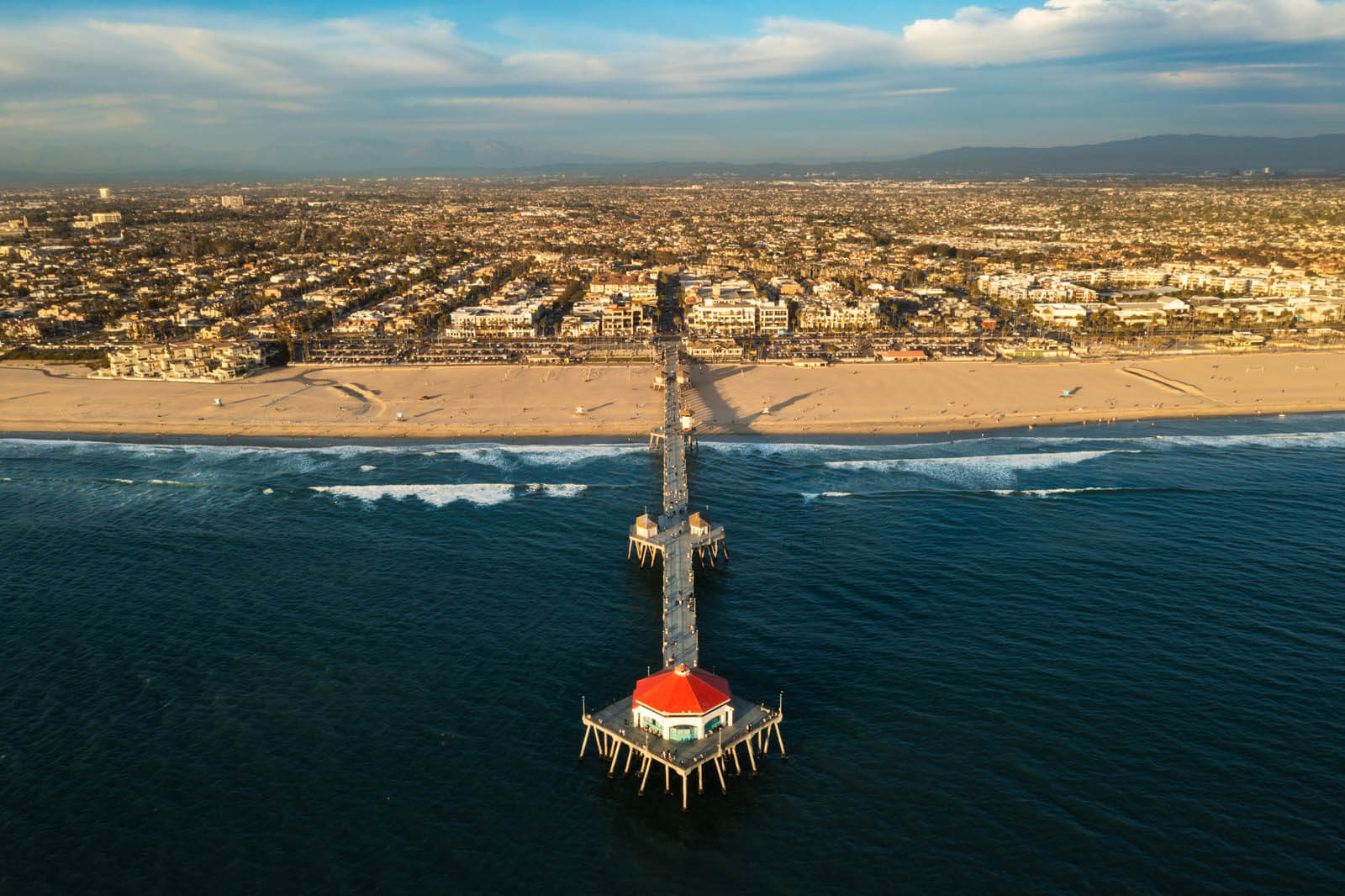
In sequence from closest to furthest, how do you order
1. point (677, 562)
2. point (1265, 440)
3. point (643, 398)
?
point (677, 562), point (1265, 440), point (643, 398)

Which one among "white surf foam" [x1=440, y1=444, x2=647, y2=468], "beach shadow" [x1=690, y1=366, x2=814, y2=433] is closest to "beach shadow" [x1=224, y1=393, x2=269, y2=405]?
"white surf foam" [x1=440, y1=444, x2=647, y2=468]

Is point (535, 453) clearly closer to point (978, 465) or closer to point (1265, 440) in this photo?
point (978, 465)

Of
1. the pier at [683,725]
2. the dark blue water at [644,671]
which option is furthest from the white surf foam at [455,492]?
the pier at [683,725]

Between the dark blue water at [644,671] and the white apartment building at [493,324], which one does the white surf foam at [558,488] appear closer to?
the dark blue water at [644,671]

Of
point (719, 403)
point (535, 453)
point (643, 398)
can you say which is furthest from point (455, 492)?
point (719, 403)

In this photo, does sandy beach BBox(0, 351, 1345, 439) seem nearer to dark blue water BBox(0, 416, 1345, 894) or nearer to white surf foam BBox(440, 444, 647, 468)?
white surf foam BBox(440, 444, 647, 468)

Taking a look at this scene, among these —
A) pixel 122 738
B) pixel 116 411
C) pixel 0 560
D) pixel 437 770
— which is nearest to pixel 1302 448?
pixel 437 770

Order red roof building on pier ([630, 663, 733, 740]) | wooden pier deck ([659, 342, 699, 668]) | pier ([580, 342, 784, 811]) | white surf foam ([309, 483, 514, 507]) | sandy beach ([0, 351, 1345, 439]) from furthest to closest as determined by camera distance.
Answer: sandy beach ([0, 351, 1345, 439]) < white surf foam ([309, 483, 514, 507]) < wooden pier deck ([659, 342, 699, 668]) < red roof building on pier ([630, 663, 733, 740]) < pier ([580, 342, 784, 811])
